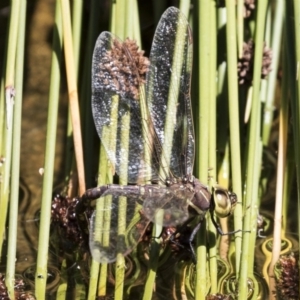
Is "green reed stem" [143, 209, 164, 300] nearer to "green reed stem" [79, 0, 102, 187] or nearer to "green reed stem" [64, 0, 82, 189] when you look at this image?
"green reed stem" [79, 0, 102, 187]

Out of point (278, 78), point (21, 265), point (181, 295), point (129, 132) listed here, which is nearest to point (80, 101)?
point (129, 132)

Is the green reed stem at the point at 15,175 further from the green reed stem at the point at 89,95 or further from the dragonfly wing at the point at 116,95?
the green reed stem at the point at 89,95

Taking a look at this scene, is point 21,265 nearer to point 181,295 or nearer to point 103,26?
point 181,295

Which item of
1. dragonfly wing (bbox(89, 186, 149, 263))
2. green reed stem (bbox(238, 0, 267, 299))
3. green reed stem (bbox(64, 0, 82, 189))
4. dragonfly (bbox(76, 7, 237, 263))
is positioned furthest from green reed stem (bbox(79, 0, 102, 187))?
green reed stem (bbox(238, 0, 267, 299))

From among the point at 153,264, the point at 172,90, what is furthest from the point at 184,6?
the point at 153,264

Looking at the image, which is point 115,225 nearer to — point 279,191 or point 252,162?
point 252,162
